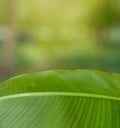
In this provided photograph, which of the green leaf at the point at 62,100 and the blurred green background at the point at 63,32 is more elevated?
the green leaf at the point at 62,100

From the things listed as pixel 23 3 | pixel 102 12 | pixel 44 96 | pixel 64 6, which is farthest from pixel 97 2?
pixel 44 96

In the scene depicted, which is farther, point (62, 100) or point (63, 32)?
point (63, 32)

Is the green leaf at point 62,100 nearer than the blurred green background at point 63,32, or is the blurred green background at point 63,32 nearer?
the green leaf at point 62,100

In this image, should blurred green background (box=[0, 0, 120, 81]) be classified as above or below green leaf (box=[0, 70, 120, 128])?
below

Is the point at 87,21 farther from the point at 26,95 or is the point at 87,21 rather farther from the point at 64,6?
the point at 26,95

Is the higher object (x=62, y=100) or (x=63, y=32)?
(x=62, y=100)
